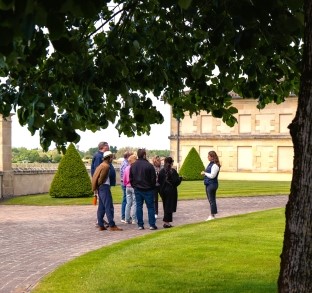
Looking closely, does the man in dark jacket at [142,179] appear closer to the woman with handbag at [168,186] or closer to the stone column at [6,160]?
the woman with handbag at [168,186]

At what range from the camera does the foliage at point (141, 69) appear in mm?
5547

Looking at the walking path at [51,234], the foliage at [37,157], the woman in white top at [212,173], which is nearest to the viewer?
the walking path at [51,234]

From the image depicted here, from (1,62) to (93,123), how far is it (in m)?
3.30

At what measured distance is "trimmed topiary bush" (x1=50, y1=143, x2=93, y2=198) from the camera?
77.6ft

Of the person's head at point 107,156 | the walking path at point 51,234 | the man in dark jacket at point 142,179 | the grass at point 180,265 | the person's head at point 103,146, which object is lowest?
the walking path at point 51,234

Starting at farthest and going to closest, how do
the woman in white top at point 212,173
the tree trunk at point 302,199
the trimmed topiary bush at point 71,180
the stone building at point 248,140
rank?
the stone building at point 248,140 → the trimmed topiary bush at point 71,180 → the woman in white top at point 212,173 → the tree trunk at point 302,199

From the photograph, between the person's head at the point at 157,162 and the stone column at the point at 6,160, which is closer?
the person's head at the point at 157,162

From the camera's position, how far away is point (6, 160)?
1005 inches

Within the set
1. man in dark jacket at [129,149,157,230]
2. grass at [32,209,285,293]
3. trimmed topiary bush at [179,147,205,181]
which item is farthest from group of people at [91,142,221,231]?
trimmed topiary bush at [179,147,205,181]

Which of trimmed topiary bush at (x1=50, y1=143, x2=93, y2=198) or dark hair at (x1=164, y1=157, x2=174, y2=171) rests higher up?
dark hair at (x1=164, y1=157, x2=174, y2=171)

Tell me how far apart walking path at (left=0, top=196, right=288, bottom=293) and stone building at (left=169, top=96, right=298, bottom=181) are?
2427cm

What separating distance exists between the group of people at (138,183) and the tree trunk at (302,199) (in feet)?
28.3

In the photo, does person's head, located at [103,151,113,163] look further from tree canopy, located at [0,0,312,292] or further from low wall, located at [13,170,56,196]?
low wall, located at [13,170,56,196]

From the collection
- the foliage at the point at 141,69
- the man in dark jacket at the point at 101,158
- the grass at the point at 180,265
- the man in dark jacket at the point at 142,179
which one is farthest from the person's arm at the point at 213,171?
the foliage at the point at 141,69
